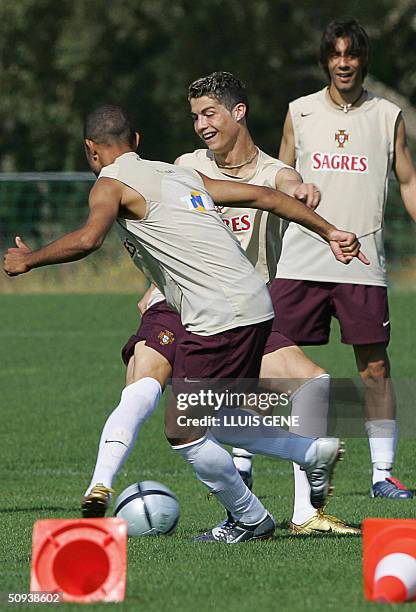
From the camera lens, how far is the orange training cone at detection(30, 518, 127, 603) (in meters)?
4.68

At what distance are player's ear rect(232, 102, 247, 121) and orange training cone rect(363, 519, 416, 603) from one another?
278 cm

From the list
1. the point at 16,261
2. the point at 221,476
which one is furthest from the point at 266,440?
the point at 16,261

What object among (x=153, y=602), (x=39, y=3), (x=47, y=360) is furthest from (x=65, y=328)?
(x=39, y=3)

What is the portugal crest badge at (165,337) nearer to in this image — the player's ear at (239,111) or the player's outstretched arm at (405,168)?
the player's ear at (239,111)

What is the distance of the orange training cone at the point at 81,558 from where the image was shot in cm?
468

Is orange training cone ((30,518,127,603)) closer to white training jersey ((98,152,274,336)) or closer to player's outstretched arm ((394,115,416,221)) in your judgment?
white training jersey ((98,152,274,336))

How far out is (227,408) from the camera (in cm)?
636

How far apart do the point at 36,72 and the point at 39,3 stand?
6.77ft

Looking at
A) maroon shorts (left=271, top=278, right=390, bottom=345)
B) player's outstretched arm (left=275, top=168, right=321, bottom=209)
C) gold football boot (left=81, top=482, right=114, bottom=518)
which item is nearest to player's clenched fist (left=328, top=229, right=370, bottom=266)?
player's outstretched arm (left=275, top=168, right=321, bottom=209)

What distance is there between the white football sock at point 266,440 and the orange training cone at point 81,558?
67.7 inches

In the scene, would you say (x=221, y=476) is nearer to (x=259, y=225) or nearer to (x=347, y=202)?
(x=259, y=225)

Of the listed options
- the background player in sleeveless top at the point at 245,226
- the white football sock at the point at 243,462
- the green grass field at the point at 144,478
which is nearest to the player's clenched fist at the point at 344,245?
the background player in sleeveless top at the point at 245,226

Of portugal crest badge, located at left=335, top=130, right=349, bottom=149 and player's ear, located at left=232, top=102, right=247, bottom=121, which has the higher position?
portugal crest badge, located at left=335, top=130, right=349, bottom=149

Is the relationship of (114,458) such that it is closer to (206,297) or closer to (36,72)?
(206,297)
